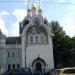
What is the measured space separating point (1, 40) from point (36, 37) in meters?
8.89

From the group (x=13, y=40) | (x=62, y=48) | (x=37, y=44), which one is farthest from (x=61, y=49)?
(x=13, y=40)

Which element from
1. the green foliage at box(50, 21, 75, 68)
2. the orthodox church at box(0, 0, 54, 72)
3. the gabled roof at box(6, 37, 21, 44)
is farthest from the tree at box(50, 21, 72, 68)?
the gabled roof at box(6, 37, 21, 44)

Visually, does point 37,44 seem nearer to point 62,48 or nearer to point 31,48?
point 31,48

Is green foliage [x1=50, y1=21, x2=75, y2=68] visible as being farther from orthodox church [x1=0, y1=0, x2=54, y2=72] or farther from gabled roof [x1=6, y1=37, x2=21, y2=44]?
gabled roof [x1=6, y1=37, x2=21, y2=44]

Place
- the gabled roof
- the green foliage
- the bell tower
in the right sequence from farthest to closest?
the green foliage < the gabled roof < the bell tower

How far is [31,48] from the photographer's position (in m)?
82.9

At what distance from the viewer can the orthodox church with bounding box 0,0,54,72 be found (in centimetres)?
8225

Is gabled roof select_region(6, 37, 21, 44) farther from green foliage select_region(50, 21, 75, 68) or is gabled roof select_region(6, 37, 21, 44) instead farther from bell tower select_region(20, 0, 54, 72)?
green foliage select_region(50, 21, 75, 68)

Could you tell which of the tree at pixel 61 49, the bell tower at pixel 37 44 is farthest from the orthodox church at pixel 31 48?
the tree at pixel 61 49

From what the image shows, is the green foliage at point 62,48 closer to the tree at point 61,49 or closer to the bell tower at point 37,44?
the tree at point 61,49

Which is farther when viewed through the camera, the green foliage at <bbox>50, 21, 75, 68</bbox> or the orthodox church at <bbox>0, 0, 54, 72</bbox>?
the green foliage at <bbox>50, 21, 75, 68</bbox>

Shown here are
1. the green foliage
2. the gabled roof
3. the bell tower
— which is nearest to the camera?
the bell tower

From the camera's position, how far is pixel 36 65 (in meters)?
82.9

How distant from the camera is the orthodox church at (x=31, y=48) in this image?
82.2 meters
